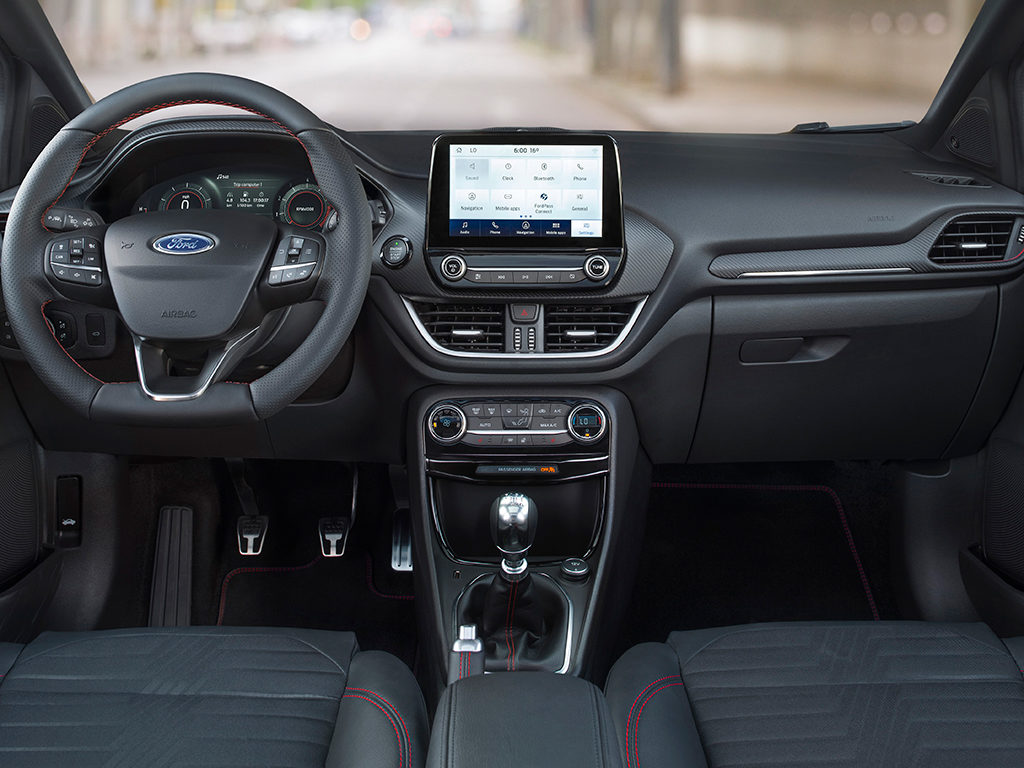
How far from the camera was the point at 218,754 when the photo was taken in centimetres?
125

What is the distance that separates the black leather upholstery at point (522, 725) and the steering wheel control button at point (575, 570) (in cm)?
64

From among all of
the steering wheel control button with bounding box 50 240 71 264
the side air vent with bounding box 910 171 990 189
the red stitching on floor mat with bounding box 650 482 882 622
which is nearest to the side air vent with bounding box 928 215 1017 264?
the side air vent with bounding box 910 171 990 189

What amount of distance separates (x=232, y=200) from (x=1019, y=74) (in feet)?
5.45

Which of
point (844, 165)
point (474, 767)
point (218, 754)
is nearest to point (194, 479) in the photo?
point (218, 754)

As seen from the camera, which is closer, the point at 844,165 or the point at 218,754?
the point at 218,754

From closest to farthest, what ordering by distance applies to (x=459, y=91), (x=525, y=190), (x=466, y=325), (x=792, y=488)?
(x=525, y=190), (x=466, y=325), (x=459, y=91), (x=792, y=488)

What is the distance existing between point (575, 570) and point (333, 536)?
0.73 m

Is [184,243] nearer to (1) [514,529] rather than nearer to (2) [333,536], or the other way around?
(1) [514,529]

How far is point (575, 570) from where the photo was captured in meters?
1.92

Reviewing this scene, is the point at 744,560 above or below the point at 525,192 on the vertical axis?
below

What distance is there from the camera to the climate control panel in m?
1.88

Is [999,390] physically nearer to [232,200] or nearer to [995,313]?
[995,313]

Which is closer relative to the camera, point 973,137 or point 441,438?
point 441,438

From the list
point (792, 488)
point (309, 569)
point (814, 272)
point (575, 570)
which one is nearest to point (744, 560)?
point (792, 488)
